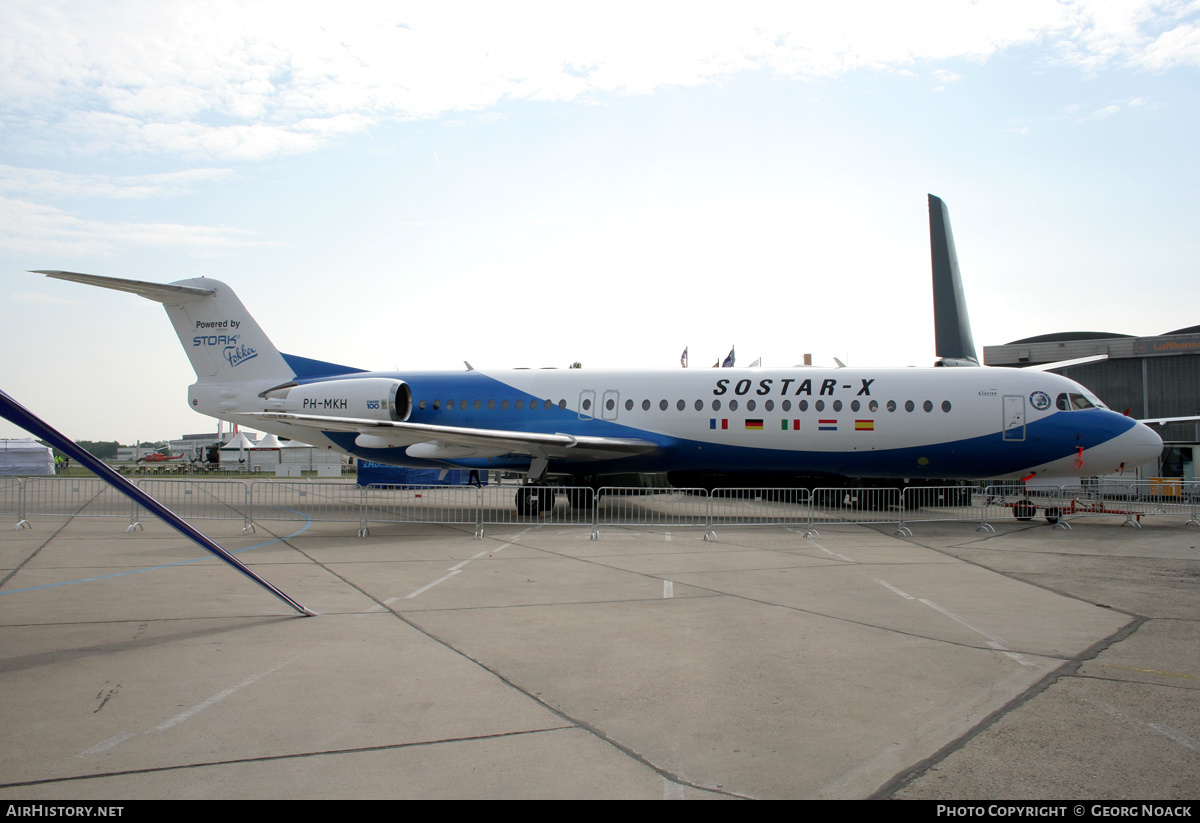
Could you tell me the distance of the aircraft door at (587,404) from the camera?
17.9 metres

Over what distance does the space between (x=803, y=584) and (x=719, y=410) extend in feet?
27.7

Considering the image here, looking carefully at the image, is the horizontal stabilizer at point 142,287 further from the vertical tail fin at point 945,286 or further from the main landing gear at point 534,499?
the vertical tail fin at point 945,286

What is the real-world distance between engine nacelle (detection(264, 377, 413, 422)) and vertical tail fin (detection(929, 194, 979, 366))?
117ft

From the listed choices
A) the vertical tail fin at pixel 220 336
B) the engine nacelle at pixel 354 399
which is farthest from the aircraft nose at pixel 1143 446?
the vertical tail fin at pixel 220 336

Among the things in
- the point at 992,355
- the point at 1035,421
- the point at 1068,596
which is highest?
the point at 992,355

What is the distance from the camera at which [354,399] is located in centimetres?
1784

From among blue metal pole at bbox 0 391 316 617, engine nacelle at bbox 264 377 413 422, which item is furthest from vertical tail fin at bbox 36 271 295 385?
blue metal pole at bbox 0 391 316 617

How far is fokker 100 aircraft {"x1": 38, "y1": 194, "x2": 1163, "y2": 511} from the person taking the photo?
15.4 meters

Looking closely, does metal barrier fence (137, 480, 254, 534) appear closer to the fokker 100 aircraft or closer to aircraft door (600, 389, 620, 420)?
the fokker 100 aircraft

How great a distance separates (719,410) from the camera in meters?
16.8

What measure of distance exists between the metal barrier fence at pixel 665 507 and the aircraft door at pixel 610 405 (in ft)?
6.11

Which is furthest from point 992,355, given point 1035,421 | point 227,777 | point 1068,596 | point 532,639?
point 227,777

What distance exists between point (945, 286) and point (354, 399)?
37.7 m
